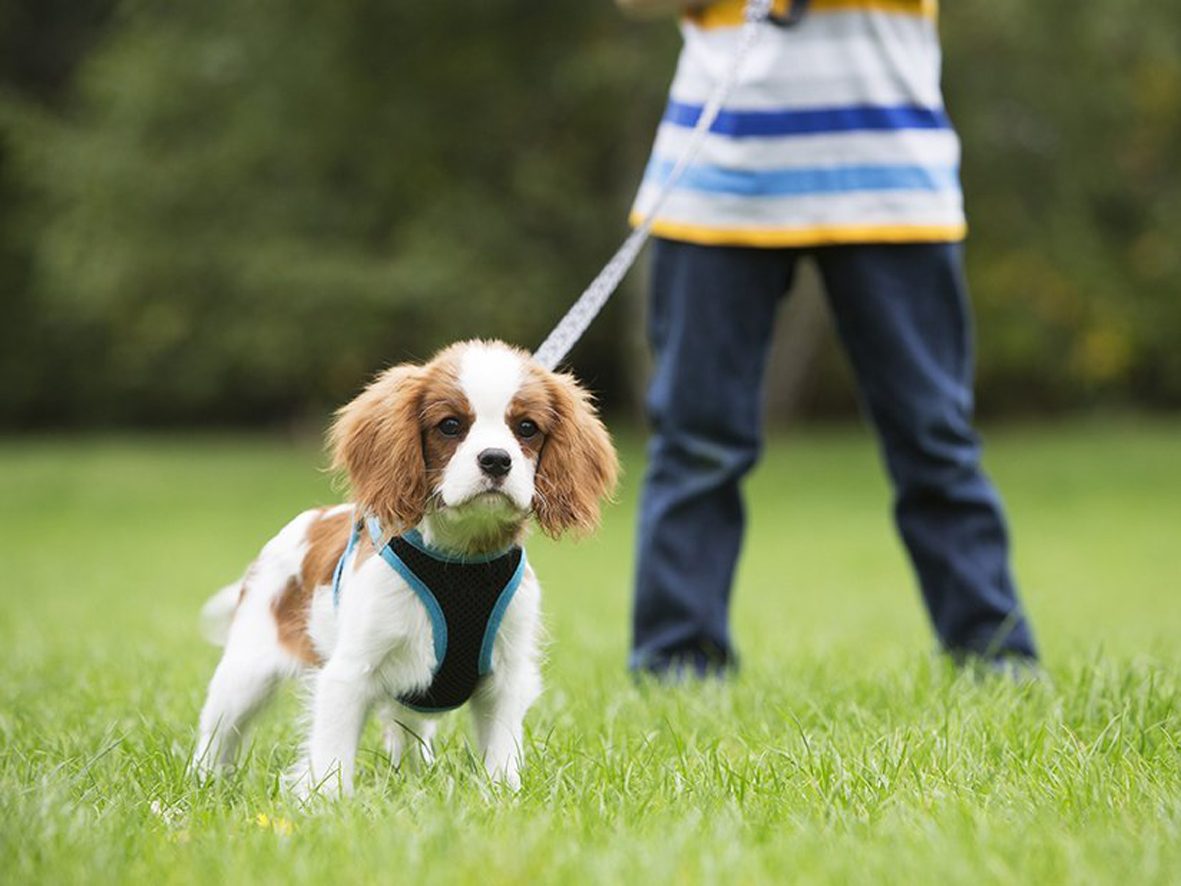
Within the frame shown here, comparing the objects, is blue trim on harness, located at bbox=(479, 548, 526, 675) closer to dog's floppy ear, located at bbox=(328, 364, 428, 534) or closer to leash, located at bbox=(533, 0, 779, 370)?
dog's floppy ear, located at bbox=(328, 364, 428, 534)

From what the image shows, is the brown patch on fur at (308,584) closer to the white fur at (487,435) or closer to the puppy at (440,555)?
the puppy at (440,555)

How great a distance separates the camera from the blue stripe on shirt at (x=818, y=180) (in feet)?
14.2

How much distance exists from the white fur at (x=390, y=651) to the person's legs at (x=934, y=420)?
1582 mm

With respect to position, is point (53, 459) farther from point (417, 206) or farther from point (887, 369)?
point (887, 369)

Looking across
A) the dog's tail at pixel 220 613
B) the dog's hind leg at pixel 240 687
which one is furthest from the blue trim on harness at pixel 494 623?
the dog's tail at pixel 220 613

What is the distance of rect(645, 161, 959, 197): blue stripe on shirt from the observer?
4328 millimetres

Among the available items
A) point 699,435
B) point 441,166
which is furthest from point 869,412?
point 441,166

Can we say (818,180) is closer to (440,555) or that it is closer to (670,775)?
(440,555)

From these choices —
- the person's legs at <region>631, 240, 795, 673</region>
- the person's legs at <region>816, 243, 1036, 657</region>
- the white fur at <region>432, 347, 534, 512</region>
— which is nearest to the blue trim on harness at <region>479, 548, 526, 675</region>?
the white fur at <region>432, 347, 534, 512</region>

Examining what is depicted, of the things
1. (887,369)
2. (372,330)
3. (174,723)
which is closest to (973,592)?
(887,369)

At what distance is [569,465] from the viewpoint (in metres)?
3.28

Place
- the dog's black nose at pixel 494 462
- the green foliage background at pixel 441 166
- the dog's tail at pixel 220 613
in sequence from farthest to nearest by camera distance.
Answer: the green foliage background at pixel 441 166, the dog's tail at pixel 220 613, the dog's black nose at pixel 494 462

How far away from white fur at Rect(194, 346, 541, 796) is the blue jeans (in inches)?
46.6

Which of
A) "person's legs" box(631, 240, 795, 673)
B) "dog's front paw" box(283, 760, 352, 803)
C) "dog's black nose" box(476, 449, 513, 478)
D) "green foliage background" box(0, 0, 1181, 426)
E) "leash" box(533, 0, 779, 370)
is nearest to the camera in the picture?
"dog's front paw" box(283, 760, 352, 803)
